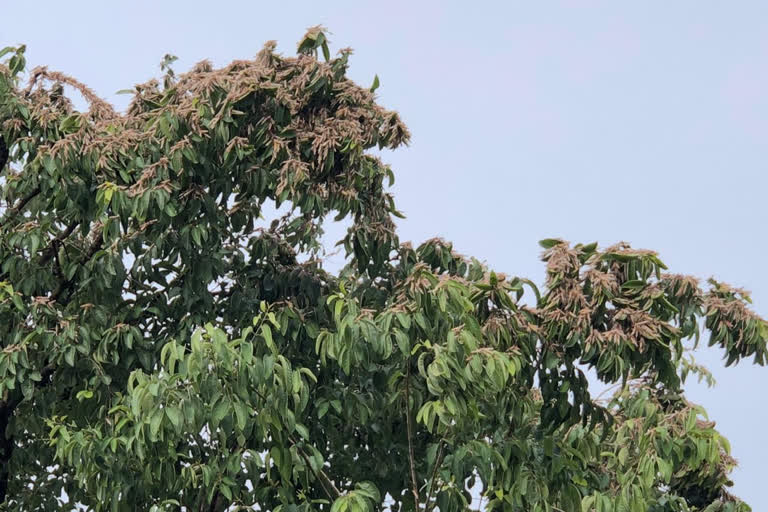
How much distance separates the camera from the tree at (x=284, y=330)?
7887mm

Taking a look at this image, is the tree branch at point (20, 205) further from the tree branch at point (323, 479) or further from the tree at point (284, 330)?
the tree branch at point (323, 479)

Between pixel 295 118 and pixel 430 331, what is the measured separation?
7.67 ft

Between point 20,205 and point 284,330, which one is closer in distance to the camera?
point 284,330

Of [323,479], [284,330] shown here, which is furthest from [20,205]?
[323,479]

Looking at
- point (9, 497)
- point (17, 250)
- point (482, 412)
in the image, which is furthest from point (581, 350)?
point (9, 497)

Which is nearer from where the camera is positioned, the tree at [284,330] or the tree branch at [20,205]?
the tree at [284,330]

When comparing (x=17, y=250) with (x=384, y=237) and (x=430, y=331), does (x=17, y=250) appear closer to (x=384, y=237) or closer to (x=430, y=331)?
(x=384, y=237)

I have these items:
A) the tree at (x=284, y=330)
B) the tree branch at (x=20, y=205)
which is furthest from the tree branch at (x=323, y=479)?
the tree branch at (x=20, y=205)

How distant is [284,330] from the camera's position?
915cm

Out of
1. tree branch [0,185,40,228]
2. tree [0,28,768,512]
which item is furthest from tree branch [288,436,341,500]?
tree branch [0,185,40,228]

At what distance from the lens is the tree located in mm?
7887

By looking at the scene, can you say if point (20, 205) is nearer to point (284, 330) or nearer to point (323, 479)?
point (284, 330)

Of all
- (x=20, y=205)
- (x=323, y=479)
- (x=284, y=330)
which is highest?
(x=20, y=205)

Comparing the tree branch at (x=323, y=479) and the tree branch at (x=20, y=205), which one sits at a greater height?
the tree branch at (x=20, y=205)
